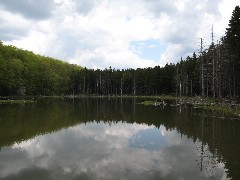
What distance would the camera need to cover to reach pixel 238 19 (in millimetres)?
53562

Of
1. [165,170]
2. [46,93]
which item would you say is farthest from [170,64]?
[165,170]

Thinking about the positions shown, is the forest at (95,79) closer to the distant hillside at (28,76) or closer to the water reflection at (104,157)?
the distant hillside at (28,76)

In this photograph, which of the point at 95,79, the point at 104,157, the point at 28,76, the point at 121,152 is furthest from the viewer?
the point at 95,79

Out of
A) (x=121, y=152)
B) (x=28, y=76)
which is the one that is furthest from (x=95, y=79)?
(x=121, y=152)

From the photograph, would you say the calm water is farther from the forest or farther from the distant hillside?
the distant hillside

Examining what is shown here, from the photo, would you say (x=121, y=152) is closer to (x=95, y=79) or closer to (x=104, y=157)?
(x=104, y=157)

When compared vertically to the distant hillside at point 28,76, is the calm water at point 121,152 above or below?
below

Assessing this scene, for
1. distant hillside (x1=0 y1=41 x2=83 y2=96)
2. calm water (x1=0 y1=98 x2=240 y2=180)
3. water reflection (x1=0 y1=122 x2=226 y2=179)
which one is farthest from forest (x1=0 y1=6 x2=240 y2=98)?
water reflection (x1=0 y1=122 x2=226 y2=179)

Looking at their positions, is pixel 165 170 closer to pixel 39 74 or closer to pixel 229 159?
pixel 229 159

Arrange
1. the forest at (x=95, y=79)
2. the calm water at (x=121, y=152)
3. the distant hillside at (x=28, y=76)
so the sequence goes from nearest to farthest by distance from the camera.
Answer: the calm water at (x=121, y=152), the forest at (x=95, y=79), the distant hillside at (x=28, y=76)

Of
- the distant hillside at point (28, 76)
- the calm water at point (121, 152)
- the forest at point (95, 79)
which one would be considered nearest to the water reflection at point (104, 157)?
the calm water at point (121, 152)

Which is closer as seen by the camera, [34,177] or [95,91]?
[34,177]

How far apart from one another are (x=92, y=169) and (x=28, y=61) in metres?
156

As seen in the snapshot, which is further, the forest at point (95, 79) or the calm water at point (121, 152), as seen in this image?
the forest at point (95, 79)
